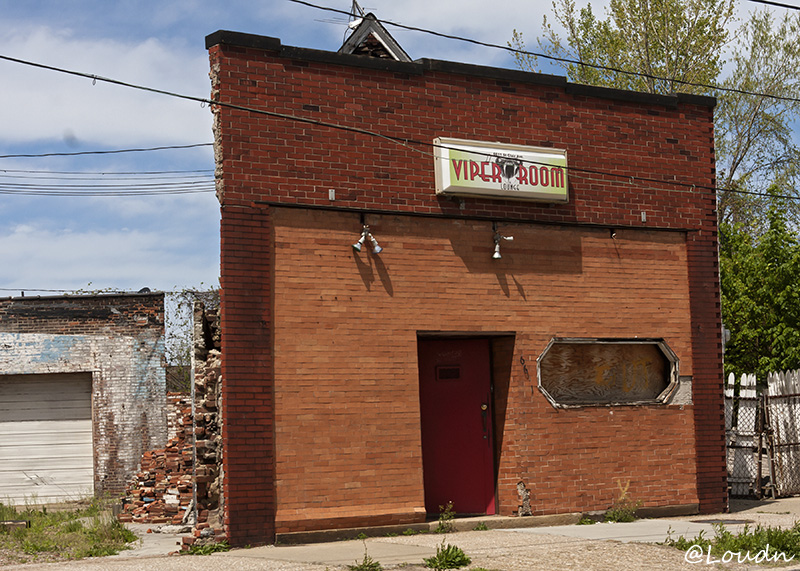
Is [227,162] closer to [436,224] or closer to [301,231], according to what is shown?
[301,231]

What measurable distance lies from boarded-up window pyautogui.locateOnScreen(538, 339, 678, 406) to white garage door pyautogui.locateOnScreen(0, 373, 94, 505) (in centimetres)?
1103

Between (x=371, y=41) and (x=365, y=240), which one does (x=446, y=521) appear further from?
(x=371, y=41)

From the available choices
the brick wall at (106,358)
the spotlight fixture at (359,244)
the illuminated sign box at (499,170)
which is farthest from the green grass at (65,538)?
the illuminated sign box at (499,170)

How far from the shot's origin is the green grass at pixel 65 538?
36.8ft

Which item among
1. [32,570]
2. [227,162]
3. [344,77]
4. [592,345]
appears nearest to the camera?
[32,570]

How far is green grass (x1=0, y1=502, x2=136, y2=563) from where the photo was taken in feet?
36.8

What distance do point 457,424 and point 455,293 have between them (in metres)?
1.91

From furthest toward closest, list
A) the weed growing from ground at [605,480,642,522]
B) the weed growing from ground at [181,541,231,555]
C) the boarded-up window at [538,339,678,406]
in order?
the boarded-up window at [538,339,678,406] → the weed growing from ground at [605,480,642,522] → the weed growing from ground at [181,541,231,555]

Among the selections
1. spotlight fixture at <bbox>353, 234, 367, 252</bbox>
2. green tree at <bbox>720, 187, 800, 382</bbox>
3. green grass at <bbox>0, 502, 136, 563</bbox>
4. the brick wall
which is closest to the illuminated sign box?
spotlight fixture at <bbox>353, 234, 367, 252</bbox>

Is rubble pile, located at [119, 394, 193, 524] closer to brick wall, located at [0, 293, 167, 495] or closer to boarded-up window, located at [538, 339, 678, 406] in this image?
brick wall, located at [0, 293, 167, 495]

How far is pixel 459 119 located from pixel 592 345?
3857 millimetres

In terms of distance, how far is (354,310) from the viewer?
456 inches

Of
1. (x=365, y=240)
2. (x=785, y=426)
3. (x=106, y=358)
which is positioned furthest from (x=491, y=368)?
(x=106, y=358)

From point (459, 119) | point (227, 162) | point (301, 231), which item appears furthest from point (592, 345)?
point (227, 162)
